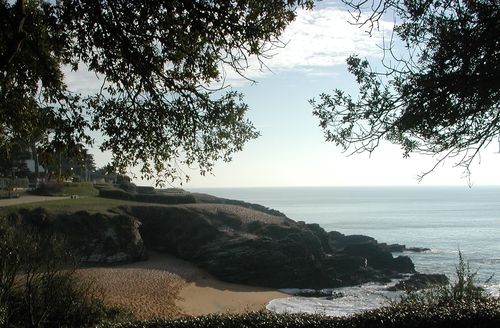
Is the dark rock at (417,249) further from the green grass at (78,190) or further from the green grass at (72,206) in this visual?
the green grass at (78,190)

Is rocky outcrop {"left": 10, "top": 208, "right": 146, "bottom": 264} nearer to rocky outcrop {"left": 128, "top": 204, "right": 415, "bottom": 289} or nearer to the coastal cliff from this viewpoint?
the coastal cliff

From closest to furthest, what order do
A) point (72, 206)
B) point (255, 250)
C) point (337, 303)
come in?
point (337, 303)
point (255, 250)
point (72, 206)

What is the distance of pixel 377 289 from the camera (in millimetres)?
36469

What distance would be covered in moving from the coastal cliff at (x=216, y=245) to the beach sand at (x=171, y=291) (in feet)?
5.74

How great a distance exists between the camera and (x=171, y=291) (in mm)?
31922

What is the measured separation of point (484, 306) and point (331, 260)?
3399 cm

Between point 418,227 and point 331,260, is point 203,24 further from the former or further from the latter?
point 418,227

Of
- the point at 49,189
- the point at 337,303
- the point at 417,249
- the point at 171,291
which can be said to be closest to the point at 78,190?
the point at 49,189

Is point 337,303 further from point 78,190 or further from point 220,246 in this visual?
point 78,190

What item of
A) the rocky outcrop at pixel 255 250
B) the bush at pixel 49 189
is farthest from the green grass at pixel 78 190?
the rocky outcrop at pixel 255 250

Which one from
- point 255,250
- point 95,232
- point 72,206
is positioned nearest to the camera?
point 255,250

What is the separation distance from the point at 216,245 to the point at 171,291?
11.6m

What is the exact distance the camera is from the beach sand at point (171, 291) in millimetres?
28172

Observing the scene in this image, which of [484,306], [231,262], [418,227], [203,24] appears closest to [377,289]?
[231,262]
